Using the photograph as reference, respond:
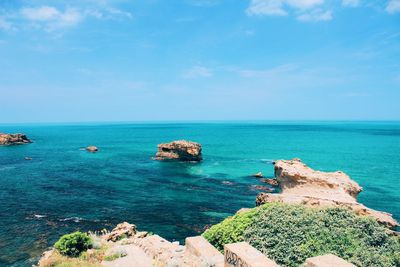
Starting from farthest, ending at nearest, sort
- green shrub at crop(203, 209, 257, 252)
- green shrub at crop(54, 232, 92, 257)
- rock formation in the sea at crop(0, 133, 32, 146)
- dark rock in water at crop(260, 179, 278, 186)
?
rock formation in the sea at crop(0, 133, 32, 146) < dark rock in water at crop(260, 179, 278, 186) < green shrub at crop(54, 232, 92, 257) < green shrub at crop(203, 209, 257, 252)

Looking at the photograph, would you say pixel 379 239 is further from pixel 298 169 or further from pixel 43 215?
pixel 43 215

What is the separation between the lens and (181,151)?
8094 centimetres

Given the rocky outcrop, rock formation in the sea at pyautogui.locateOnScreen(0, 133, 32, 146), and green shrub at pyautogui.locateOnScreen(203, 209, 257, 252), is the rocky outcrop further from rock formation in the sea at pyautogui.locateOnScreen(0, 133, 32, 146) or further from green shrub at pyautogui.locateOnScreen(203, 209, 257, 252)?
rock formation in the sea at pyautogui.locateOnScreen(0, 133, 32, 146)

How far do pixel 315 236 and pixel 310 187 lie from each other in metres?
20.1

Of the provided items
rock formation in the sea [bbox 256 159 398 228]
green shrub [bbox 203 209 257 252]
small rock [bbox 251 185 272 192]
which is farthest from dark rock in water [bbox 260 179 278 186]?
green shrub [bbox 203 209 257 252]

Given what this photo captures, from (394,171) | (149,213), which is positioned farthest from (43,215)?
(394,171)

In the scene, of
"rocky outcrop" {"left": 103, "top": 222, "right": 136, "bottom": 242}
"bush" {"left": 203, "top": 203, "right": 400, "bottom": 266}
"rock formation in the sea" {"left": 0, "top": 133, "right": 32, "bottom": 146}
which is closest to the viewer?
"bush" {"left": 203, "top": 203, "right": 400, "bottom": 266}

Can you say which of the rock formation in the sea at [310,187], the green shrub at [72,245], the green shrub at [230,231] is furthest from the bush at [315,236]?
the green shrub at [72,245]

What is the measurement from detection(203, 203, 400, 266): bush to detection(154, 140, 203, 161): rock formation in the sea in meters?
60.8

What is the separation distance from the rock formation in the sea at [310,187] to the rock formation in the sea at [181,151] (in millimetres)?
39910

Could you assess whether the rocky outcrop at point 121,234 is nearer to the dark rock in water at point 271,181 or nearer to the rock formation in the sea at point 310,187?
the rock formation in the sea at point 310,187

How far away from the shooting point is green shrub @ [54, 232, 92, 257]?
796 inches

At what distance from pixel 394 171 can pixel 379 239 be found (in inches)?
2328

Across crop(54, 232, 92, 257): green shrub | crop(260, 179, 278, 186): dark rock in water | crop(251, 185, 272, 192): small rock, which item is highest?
crop(54, 232, 92, 257): green shrub
